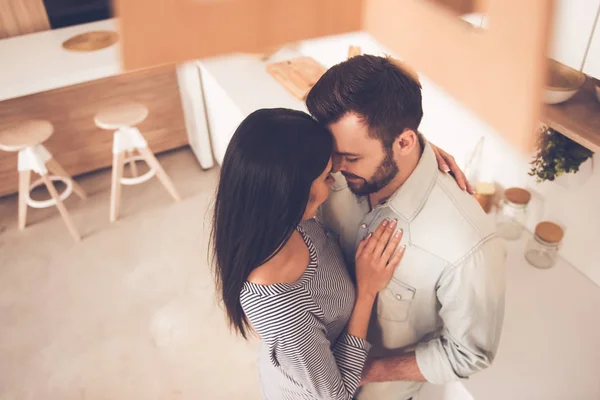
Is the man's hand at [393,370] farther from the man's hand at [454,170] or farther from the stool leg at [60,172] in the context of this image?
the stool leg at [60,172]

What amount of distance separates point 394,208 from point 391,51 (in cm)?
87

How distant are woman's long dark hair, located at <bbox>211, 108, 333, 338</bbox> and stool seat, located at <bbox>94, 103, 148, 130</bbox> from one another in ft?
5.82

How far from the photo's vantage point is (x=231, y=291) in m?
0.99

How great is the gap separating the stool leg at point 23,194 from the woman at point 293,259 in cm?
189

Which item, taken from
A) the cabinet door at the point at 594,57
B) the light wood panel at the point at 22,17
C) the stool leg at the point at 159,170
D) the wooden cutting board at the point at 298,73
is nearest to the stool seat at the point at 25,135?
the stool leg at the point at 159,170

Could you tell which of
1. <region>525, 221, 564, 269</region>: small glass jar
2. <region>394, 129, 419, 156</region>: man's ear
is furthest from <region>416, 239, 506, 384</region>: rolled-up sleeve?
<region>525, 221, 564, 269</region>: small glass jar

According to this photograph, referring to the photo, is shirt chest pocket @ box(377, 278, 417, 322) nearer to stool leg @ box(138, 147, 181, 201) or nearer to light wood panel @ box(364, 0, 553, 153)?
light wood panel @ box(364, 0, 553, 153)

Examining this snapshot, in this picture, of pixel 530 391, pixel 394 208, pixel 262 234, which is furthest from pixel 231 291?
pixel 530 391

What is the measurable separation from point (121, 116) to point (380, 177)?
1959 mm

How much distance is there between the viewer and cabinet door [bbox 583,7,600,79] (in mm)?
781

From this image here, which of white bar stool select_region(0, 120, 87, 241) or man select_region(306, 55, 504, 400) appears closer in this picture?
man select_region(306, 55, 504, 400)

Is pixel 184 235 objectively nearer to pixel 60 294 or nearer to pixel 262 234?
pixel 60 294

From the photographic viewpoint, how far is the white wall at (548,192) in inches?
53.1

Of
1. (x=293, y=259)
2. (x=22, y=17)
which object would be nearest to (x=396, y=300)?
(x=293, y=259)
